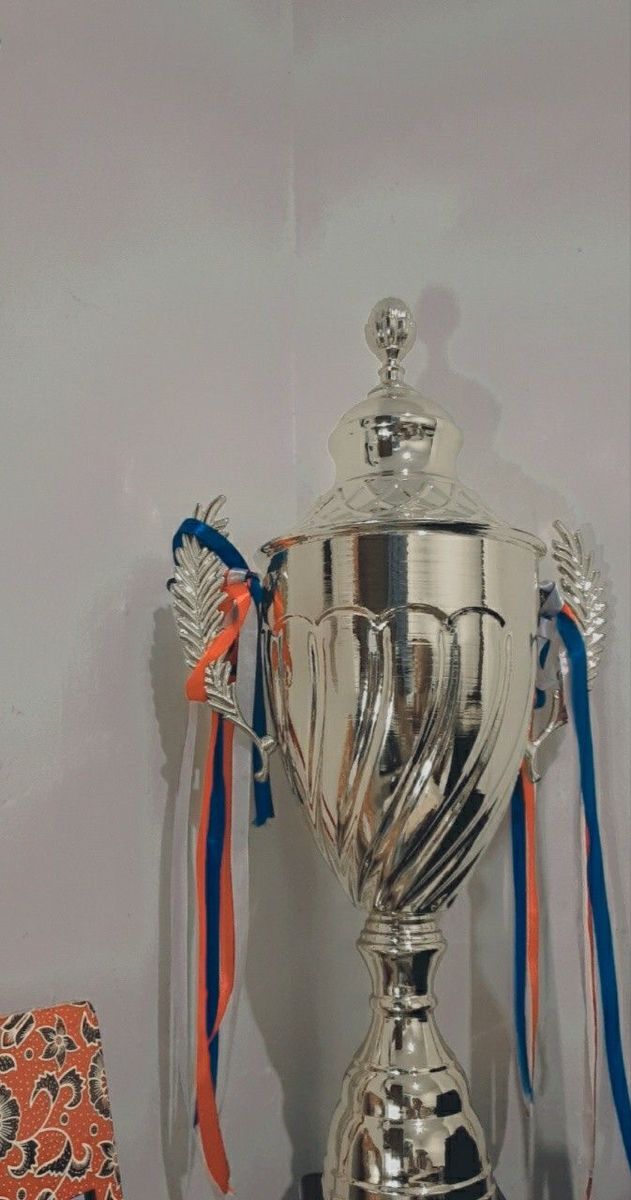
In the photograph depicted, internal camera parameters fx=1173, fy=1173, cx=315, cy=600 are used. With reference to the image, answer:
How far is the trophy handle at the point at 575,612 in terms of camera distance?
1.22m

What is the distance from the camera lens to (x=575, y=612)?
4.05 ft

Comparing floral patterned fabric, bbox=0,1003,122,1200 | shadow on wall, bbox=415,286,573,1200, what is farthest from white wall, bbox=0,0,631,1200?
floral patterned fabric, bbox=0,1003,122,1200

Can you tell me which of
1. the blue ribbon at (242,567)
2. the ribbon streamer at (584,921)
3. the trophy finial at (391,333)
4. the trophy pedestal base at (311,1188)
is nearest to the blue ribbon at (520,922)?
the ribbon streamer at (584,921)

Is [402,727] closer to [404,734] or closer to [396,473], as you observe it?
[404,734]

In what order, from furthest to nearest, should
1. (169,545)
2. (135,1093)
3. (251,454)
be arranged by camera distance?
(251,454), (169,545), (135,1093)

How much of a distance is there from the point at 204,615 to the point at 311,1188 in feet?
2.08

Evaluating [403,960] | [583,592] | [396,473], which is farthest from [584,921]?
[396,473]

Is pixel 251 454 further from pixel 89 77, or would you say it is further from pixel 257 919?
pixel 257 919

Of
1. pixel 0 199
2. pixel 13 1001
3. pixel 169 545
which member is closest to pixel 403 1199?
pixel 13 1001

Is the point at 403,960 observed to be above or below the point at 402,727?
below

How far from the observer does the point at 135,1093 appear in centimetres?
115

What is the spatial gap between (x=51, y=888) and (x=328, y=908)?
0.45m

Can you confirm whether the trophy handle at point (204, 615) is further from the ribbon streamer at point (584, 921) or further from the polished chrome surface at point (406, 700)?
the ribbon streamer at point (584, 921)

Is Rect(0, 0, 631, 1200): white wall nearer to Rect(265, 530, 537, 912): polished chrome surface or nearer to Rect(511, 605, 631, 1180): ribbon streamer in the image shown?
Rect(511, 605, 631, 1180): ribbon streamer
